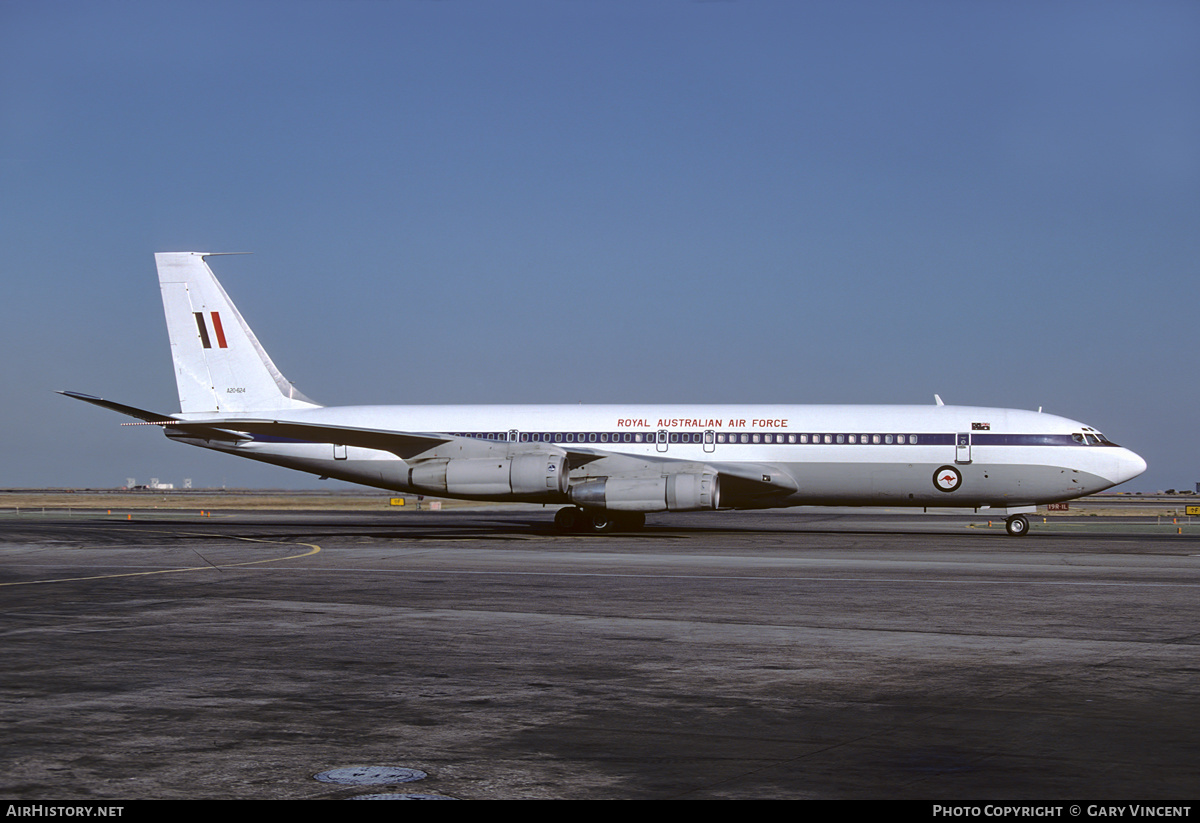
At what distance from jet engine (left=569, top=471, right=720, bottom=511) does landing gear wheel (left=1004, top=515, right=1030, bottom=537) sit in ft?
32.3

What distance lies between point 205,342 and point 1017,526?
99.6 feet

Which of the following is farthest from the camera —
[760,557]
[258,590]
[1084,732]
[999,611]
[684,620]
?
[760,557]

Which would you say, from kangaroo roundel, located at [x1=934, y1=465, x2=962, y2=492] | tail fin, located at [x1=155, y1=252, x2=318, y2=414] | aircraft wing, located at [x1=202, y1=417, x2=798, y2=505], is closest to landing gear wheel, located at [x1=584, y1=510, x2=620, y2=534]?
aircraft wing, located at [x1=202, y1=417, x2=798, y2=505]

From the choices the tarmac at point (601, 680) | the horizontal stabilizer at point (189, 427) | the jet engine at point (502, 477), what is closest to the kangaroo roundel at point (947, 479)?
the tarmac at point (601, 680)

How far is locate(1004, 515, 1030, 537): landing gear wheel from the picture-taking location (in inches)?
1469

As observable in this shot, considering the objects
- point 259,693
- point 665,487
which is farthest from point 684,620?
point 665,487

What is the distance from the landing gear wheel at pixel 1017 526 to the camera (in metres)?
37.3

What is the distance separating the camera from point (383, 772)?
7.65m

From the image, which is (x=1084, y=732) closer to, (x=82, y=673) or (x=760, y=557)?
(x=82, y=673)

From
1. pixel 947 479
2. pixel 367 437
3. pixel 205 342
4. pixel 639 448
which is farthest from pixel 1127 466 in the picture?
pixel 205 342

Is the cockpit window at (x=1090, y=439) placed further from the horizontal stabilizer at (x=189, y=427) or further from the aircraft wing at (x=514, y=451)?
the horizontal stabilizer at (x=189, y=427)

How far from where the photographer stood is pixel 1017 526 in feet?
123

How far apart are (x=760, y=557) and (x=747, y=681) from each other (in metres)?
17.0

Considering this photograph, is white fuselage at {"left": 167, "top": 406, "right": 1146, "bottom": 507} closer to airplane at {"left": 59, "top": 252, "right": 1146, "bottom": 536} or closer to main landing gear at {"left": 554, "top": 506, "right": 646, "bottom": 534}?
airplane at {"left": 59, "top": 252, "right": 1146, "bottom": 536}
